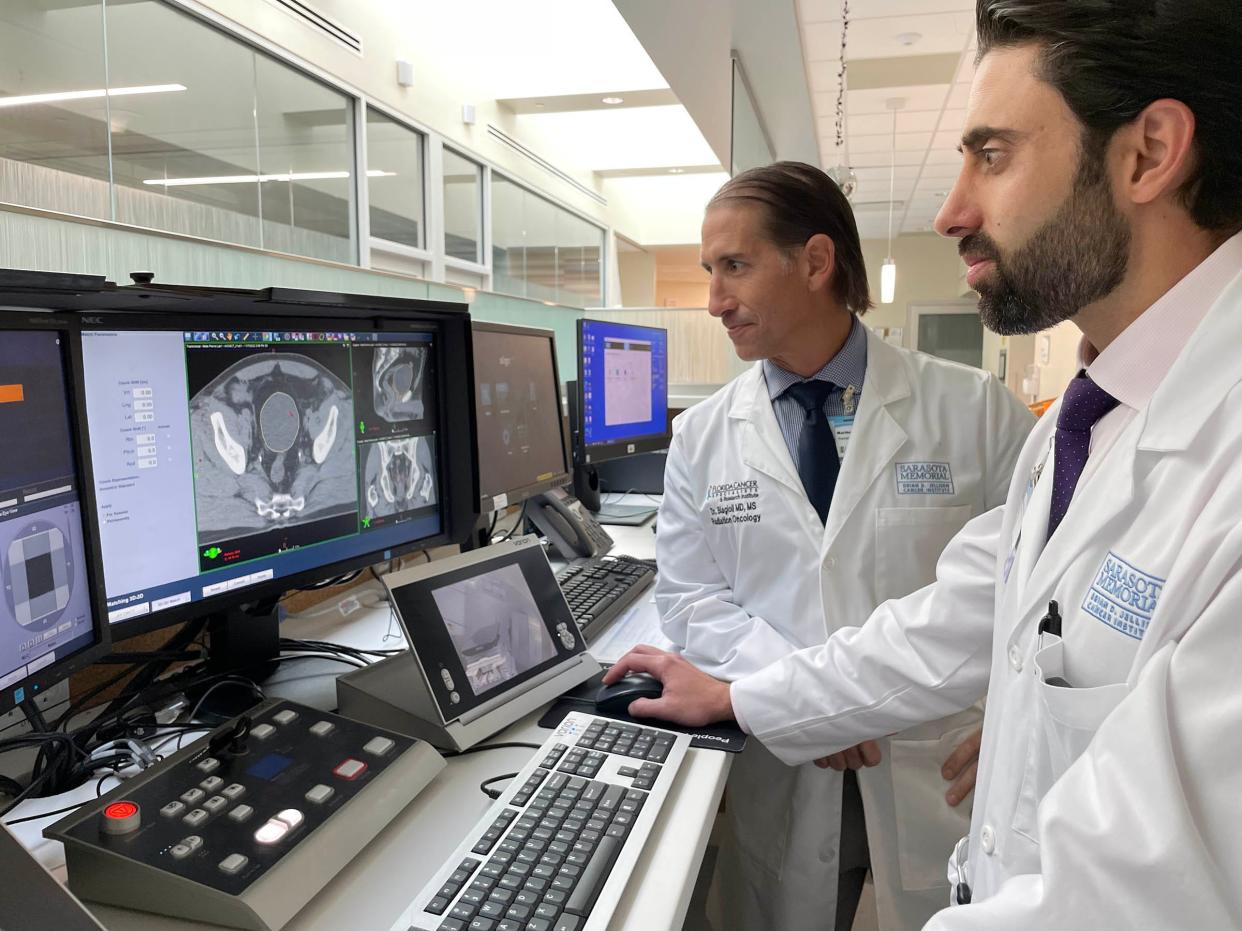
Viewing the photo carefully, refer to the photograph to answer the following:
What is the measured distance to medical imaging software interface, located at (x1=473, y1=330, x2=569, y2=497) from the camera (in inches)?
64.0

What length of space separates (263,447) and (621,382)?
1.48 meters

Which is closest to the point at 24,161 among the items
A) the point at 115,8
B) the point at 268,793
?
the point at 115,8

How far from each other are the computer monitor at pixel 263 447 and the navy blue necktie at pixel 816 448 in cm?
57

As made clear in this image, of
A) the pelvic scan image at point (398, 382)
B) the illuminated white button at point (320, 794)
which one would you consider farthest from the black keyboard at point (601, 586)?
the illuminated white button at point (320, 794)

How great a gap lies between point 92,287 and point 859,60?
15.4 ft

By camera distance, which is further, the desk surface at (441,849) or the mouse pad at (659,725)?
the mouse pad at (659,725)

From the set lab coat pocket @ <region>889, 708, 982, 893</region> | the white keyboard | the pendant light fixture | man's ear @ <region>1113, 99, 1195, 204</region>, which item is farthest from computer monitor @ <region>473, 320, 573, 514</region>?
the pendant light fixture

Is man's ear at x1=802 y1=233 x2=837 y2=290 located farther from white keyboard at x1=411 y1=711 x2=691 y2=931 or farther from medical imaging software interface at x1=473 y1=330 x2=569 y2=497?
white keyboard at x1=411 y1=711 x2=691 y2=931

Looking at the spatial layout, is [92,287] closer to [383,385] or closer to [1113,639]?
[383,385]

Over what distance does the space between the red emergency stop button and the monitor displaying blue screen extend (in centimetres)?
160

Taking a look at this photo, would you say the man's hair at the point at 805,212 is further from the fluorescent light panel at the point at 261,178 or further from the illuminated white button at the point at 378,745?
the fluorescent light panel at the point at 261,178

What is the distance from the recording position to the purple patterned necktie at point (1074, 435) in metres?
0.85

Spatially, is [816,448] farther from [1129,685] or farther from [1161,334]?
[1129,685]

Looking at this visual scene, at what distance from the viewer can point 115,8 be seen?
2434mm
